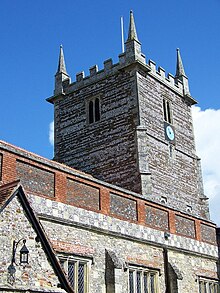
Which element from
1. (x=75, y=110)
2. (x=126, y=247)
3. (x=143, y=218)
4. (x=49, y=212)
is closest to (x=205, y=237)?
(x=143, y=218)

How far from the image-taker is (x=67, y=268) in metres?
13.1

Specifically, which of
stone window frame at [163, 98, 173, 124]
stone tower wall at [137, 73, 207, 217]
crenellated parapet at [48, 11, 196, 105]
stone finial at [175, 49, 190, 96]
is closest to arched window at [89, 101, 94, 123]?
crenellated parapet at [48, 11, 196, 105]

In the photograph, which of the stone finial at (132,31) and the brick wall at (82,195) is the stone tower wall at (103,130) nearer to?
the stone finial at (132,31)

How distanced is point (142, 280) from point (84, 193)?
12.8 feet

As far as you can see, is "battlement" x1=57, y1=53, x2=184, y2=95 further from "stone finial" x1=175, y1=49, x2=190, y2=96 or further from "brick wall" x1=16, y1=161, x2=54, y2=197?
"brick wall" x1=16, y1=161, x2=54, y2=197

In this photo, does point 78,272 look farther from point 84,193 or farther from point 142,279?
point 142,279

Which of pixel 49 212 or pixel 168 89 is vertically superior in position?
pixel 168 89

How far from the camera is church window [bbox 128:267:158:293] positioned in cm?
1565

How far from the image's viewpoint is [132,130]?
1041 inches

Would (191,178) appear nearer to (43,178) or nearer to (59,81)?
(59,81)

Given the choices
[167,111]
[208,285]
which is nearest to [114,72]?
[167,111]

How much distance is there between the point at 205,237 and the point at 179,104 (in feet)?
39.1

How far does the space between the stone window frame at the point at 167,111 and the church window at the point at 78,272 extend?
16.6 meters

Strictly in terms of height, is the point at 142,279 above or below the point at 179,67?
below
